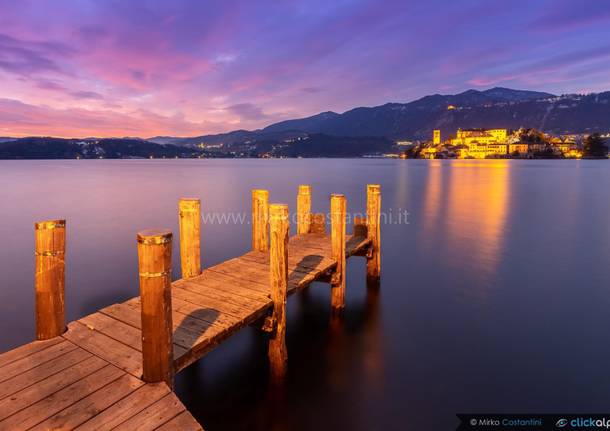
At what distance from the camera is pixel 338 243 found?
10602mm

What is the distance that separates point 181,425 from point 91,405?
1.20 metres

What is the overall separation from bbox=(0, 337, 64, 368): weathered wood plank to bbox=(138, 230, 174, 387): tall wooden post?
6.58 feet

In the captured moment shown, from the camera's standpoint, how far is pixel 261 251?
1112 centimetres

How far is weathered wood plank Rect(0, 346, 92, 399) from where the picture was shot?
15.0ft

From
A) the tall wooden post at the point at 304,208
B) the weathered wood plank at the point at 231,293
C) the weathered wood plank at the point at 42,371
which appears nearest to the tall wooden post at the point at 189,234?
the weathered wood plank at the point at 231,293

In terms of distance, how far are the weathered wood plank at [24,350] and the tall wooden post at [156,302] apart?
201 cm

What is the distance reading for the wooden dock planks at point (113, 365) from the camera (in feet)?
13.7

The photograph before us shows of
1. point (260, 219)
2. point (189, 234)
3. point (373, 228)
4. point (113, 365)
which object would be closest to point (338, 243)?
point (260, 219)

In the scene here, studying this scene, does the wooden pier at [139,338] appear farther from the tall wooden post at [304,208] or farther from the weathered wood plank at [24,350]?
the tall wooden post at [304,208]

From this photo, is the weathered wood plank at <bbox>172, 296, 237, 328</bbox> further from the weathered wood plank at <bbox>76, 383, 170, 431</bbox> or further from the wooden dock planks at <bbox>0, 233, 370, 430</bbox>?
the weathered wood plank at <bbox>76, 383, 170, 431</bbox>

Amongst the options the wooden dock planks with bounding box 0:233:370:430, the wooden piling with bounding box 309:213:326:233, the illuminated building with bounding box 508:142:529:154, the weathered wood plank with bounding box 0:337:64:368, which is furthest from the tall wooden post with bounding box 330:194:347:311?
the illuminated building with bounding box 508:142:529:154

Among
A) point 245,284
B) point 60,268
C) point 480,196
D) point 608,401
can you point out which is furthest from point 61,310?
point 480,196

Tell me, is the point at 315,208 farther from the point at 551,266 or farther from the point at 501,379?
the point at 501,379

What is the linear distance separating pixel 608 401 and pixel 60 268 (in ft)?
35.4
